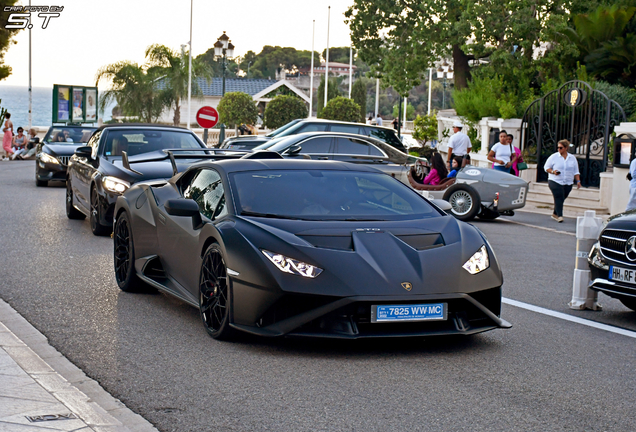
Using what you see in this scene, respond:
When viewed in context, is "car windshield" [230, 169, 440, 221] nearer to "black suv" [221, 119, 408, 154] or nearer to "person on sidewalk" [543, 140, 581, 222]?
"person on sidewalk" [543, 140, 581, 222]

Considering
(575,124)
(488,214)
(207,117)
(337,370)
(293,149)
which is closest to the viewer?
(337,370)

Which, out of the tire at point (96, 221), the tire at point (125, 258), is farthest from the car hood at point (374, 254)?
the tire at point (96, 221)

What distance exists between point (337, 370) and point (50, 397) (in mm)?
1806

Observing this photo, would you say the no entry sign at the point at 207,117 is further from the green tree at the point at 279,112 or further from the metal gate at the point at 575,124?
the green tree at the point at 279,112

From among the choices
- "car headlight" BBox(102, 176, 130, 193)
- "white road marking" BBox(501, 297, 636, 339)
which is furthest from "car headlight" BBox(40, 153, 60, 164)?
"white road marking" BBox(501, 297, 636, 339)

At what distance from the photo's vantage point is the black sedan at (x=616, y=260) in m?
7.59

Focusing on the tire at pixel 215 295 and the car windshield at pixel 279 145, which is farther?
the car windshield at pixel 279 145

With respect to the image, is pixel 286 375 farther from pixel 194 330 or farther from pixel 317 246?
pixel 194 330

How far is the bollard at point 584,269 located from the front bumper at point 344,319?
2.69 metres

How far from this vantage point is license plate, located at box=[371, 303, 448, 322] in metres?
5.72

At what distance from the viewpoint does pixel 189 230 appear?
6.95m

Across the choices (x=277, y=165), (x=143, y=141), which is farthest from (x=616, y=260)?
(x=143, y=141)

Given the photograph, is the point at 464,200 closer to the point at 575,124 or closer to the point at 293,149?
the point at 293,149

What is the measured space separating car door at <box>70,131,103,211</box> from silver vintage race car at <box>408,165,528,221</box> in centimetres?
642
